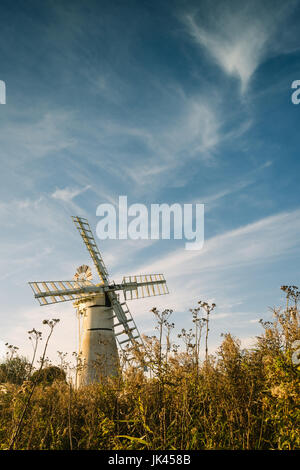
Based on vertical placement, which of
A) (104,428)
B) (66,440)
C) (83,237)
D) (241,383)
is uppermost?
(83,237)

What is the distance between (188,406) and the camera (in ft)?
14.7

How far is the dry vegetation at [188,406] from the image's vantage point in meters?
3.82

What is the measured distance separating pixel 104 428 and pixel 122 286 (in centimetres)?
1797

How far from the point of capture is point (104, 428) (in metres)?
4.36

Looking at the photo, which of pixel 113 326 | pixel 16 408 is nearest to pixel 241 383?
pixel 16 408

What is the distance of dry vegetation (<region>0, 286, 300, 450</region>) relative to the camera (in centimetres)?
382

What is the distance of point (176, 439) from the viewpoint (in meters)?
4.15
